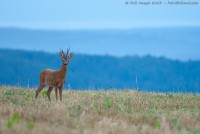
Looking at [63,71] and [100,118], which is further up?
[63,71]

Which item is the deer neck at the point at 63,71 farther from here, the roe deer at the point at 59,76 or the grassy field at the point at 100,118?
→ the grassy field at the point at 100,118

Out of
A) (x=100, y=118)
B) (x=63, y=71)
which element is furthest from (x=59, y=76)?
(x=100, y=118)

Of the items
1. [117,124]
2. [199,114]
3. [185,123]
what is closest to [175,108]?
[199,114]

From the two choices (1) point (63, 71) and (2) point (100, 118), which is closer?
(2) point (100, 118)

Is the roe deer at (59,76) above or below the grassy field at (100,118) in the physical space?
above

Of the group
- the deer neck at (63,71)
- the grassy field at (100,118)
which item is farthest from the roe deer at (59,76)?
the grassy field at (100,118)

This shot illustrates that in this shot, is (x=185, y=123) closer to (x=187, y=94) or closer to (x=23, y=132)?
(x=23, y=132)

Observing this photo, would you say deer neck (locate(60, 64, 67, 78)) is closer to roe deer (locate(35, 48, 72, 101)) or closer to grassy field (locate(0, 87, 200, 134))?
roe deer (locate(35, 48, 72, 101))

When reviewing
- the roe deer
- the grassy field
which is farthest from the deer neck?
the grassy field

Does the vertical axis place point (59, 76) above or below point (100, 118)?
above

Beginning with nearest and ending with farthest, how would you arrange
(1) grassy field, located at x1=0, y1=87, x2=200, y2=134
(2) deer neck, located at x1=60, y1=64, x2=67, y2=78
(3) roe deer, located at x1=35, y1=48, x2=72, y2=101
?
(1) grassy field, located at x1=0, y1=87, x2=200, y2=134 < (3) roe deer, located at x1=35, y1=48, x2=72, y2=101 < (2) deer neck, located at x1=60, y1=64, x2=67, y2=78

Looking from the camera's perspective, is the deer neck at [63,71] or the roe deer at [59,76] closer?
the roe deer at [59,76]

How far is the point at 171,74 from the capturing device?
156 metres

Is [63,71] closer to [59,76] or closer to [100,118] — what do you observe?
[59,76]
